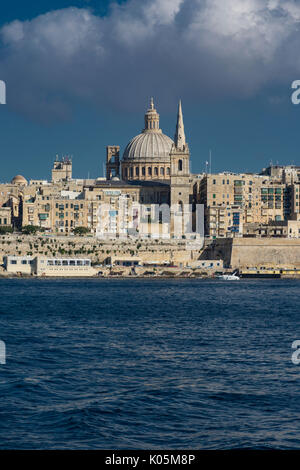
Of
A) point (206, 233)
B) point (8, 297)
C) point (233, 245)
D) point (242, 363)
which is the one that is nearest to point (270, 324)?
point (242, 363)

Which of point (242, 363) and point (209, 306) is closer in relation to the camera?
point (242, 363)

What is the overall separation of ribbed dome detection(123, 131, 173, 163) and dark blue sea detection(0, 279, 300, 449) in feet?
233

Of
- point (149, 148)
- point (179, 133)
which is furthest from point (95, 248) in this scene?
point (149, 148)

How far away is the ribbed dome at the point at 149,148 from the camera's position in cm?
11369

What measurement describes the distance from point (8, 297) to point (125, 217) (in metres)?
46.3

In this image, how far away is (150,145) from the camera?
376 feet

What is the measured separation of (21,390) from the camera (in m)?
21.5

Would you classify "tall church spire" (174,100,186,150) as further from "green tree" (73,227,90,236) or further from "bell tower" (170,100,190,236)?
"green tree" (73,227,90,236)

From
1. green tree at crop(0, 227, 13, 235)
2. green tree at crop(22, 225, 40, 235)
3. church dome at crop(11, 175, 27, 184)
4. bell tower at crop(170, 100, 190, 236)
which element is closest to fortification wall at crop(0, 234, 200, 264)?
green tree at crop(22, 225, 40, 235)

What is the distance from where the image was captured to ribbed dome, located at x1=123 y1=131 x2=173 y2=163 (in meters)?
114

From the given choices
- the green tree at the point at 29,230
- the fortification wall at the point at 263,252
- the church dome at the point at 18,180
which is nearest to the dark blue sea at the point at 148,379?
the fortification wall at the point at 263,252

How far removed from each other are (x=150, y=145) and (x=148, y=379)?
305 feet

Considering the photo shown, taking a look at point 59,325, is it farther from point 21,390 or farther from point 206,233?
point 206,233

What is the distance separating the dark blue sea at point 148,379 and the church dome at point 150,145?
71.0 meters
